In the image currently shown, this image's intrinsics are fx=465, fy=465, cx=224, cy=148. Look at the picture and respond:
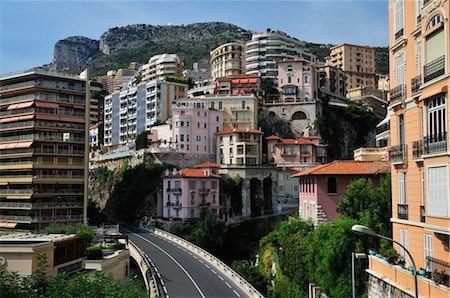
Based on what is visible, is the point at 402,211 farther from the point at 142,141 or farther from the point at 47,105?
the point at 142,141

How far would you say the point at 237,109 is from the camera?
94.2m

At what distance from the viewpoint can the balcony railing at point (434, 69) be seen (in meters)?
18.1

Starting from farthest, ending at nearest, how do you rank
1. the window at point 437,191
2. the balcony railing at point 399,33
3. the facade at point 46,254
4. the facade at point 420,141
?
the facade at point 46,254 < the balcony railing at point 399,33 < the facade at point 420,141 < the window at point 437,191

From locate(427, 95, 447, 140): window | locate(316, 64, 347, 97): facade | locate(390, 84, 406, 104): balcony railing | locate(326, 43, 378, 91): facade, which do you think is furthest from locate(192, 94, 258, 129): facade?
locate(427, 95, 447, 140): window

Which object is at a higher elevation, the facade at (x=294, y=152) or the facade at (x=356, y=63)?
the facade at (x=356, y=63)

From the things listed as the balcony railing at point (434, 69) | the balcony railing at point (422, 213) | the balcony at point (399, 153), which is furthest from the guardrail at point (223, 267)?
the balcony railing at point (434, 69)

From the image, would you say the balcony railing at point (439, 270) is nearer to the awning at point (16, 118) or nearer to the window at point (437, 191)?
the window at point (437, 191)

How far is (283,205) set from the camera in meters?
82.1

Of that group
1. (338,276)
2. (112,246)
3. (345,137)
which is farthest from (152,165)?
(338,276)

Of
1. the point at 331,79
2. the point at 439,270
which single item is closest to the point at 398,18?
the point at 439,270

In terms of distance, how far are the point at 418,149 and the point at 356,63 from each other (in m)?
145

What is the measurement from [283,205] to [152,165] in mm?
24553

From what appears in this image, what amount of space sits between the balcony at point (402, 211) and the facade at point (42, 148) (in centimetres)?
5126

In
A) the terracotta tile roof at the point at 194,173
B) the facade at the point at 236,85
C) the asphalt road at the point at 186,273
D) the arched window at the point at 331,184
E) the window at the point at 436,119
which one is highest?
the facade at the point at 236,85
